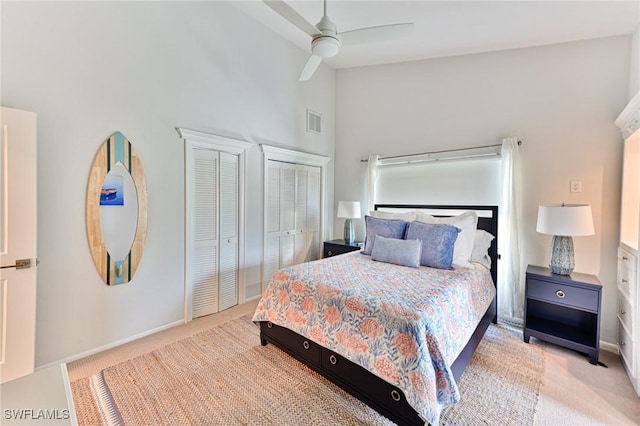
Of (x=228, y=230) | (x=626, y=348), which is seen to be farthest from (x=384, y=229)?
(x=626, y=348)

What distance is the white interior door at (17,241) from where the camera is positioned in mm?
1938

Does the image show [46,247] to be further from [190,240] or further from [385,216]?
[385,216]

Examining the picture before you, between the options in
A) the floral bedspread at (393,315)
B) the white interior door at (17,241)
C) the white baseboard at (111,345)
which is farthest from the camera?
the white baseboard at (111,345)

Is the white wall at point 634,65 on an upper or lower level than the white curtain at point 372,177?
upper

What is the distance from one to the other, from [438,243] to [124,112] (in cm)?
320

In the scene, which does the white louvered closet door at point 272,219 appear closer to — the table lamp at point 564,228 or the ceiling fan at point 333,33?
the ceiling fan at point 333,33

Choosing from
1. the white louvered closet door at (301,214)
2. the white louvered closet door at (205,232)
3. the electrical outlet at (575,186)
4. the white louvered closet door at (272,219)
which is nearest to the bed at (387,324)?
the white louvered closet door at (205,232)

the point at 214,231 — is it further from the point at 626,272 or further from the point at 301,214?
the point at 626,272

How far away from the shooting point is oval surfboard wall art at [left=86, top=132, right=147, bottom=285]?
8.11 feet

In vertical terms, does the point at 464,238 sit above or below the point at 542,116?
below

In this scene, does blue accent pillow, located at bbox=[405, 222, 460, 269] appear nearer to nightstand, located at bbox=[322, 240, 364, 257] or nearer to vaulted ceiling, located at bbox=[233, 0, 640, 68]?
nightstand, located at bbox=[322, 240, 364, 257]

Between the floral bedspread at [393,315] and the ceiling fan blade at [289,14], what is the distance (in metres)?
1.95

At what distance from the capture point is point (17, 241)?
1988 millimetres

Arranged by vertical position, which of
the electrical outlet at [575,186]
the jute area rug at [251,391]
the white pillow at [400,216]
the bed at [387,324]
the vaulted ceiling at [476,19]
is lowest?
the jute area rug at [251,391]
